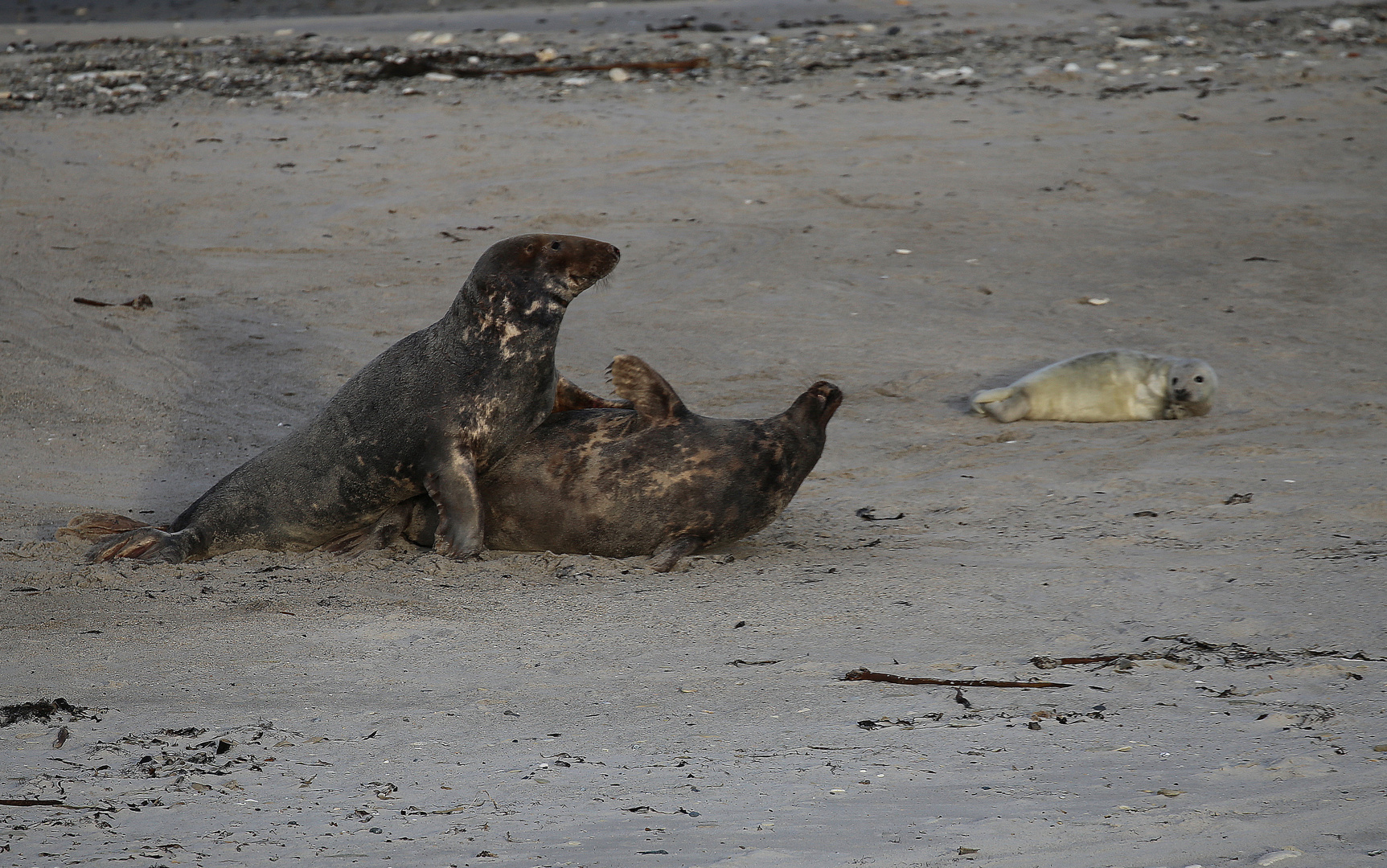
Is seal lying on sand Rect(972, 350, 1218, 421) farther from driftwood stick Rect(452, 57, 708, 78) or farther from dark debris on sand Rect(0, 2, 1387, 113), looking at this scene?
driftwood stick Rect(452, 57, 708, 78)

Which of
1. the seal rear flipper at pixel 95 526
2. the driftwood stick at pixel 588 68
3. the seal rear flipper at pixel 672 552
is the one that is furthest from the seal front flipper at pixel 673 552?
the driftwood stick at pixel 588 68

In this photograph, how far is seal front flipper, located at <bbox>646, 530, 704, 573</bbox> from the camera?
4.25 metres

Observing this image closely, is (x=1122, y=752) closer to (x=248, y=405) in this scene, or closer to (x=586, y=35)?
(x=248, y=405)

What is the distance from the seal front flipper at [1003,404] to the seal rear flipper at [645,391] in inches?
91.2

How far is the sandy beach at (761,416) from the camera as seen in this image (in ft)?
7.90

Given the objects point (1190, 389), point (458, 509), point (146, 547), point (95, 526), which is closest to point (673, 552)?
point (458, 509)

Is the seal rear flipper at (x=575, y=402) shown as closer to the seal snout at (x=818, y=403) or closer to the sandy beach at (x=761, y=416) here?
the sandy beach at (x=761, y=416)

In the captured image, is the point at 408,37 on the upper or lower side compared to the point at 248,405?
upper

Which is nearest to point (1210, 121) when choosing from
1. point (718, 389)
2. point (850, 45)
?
point (850, 45)

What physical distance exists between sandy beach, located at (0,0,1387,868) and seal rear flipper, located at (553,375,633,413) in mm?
420

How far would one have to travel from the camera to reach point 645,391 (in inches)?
177

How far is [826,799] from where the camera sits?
2393mm

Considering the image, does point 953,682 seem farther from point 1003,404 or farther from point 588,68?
point 588,68

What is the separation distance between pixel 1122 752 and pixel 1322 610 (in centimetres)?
127
